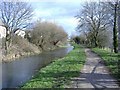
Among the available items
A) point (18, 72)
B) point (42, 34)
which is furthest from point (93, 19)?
point (18, 72)

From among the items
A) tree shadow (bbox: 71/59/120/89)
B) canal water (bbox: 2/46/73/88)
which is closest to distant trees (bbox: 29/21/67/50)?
canal water (bbox: 2/46/73/88)

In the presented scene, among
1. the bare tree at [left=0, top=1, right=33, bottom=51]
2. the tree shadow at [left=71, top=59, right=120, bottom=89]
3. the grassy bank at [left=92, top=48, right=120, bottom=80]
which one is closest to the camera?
the tree shadow at [left=71, top=59, right=120, bottom=89]

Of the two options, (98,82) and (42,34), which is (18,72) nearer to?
(98,82)

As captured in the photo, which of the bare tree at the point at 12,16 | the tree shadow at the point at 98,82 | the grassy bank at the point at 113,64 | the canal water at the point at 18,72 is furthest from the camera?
the bare tree at the point at 12,16

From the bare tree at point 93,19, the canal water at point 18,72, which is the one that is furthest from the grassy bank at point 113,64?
the bare tree at point 93,19

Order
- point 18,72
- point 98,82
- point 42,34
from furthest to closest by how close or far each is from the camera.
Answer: point 42,34, point 18,72, point 98,82

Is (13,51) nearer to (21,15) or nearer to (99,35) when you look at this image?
(21,15)

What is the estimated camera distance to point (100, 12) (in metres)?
52.8

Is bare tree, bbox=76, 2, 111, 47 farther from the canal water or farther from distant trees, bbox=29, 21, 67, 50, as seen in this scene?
the canal water

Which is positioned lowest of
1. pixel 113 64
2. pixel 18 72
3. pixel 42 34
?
pixel 18 72

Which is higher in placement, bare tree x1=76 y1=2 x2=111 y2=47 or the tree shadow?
bare tree x1=76 y1=2 x2=111 y2=47

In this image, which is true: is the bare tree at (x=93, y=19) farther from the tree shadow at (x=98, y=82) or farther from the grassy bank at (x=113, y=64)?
the tree shadow at (x=98, y=82)

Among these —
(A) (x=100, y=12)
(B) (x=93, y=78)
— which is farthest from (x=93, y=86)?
(A) (x=100, y=12)

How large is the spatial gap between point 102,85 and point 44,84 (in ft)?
7.78
